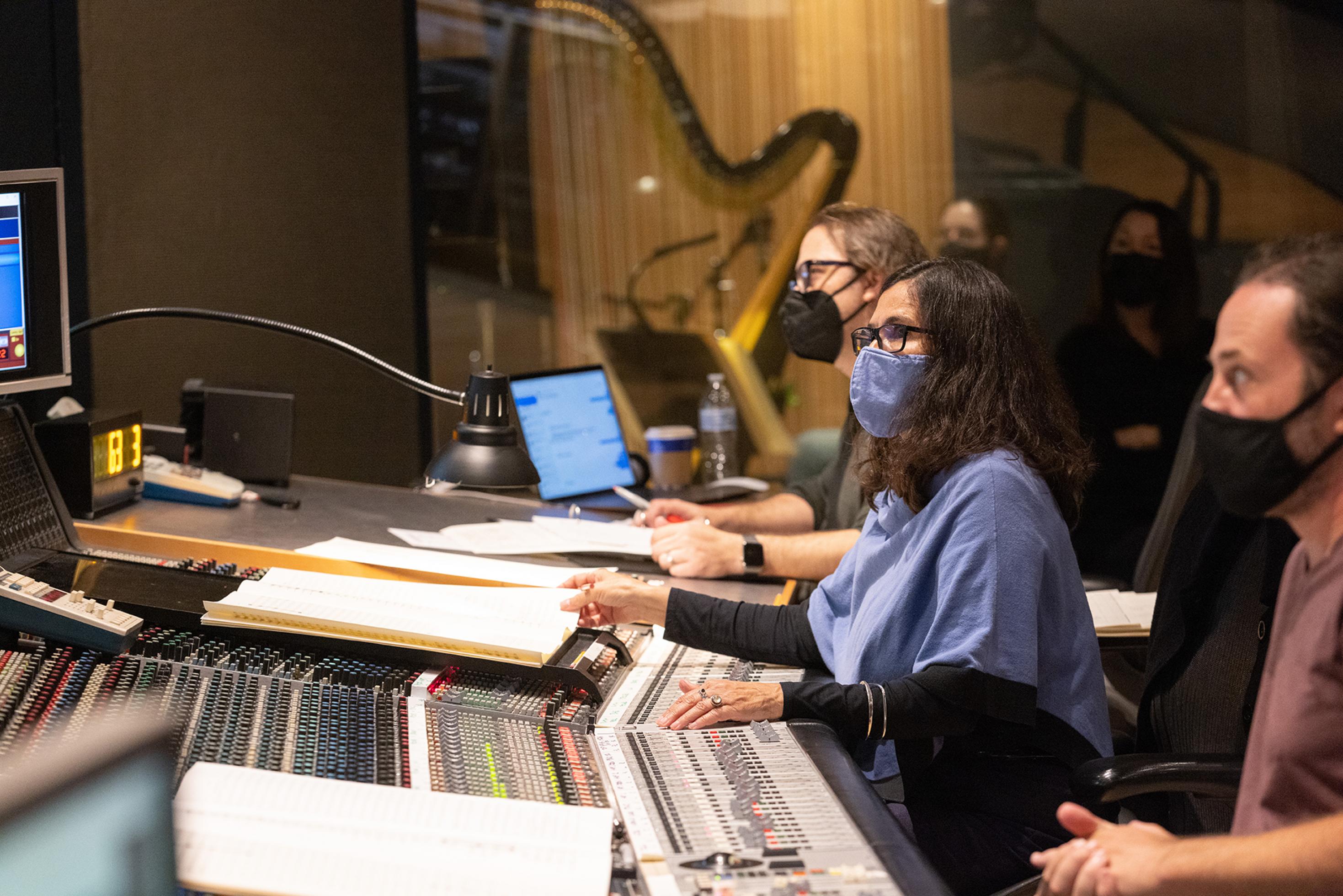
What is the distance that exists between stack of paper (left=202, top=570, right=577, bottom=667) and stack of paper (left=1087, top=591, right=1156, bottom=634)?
1.05 metres

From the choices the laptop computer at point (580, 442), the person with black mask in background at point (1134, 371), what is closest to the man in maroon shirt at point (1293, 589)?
the laptop computer at point (580, 442)

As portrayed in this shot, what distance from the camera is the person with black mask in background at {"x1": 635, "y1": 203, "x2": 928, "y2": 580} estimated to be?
235 centimetres

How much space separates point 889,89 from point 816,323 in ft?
9.21

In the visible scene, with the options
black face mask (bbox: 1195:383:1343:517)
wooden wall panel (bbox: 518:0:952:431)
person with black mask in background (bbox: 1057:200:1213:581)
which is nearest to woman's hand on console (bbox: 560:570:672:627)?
black face mask (bbox: 1195:383:1343:517)

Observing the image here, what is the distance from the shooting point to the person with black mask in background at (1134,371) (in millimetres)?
4020

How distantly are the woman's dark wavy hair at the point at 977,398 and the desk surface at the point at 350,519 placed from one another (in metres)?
0.56

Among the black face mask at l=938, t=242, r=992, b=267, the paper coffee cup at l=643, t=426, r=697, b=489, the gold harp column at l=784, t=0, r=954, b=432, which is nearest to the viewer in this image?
the paper coffee cup at l=643, t=426, r=697, b=489

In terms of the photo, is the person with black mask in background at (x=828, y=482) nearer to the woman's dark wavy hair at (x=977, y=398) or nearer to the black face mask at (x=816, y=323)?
the black face mask at (x=816, y=323)

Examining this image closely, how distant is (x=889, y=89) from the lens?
500 centimetres

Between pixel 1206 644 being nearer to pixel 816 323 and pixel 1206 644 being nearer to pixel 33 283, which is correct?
pixel 816 323

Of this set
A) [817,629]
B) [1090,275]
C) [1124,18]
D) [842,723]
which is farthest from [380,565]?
[1124,18]

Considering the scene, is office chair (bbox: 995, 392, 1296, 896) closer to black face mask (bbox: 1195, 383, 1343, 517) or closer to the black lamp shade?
black face mask (bbox: 1195, 383, 1343, 517)

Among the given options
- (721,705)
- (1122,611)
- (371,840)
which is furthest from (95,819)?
(1122,611)

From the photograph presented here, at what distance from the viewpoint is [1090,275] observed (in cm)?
479
